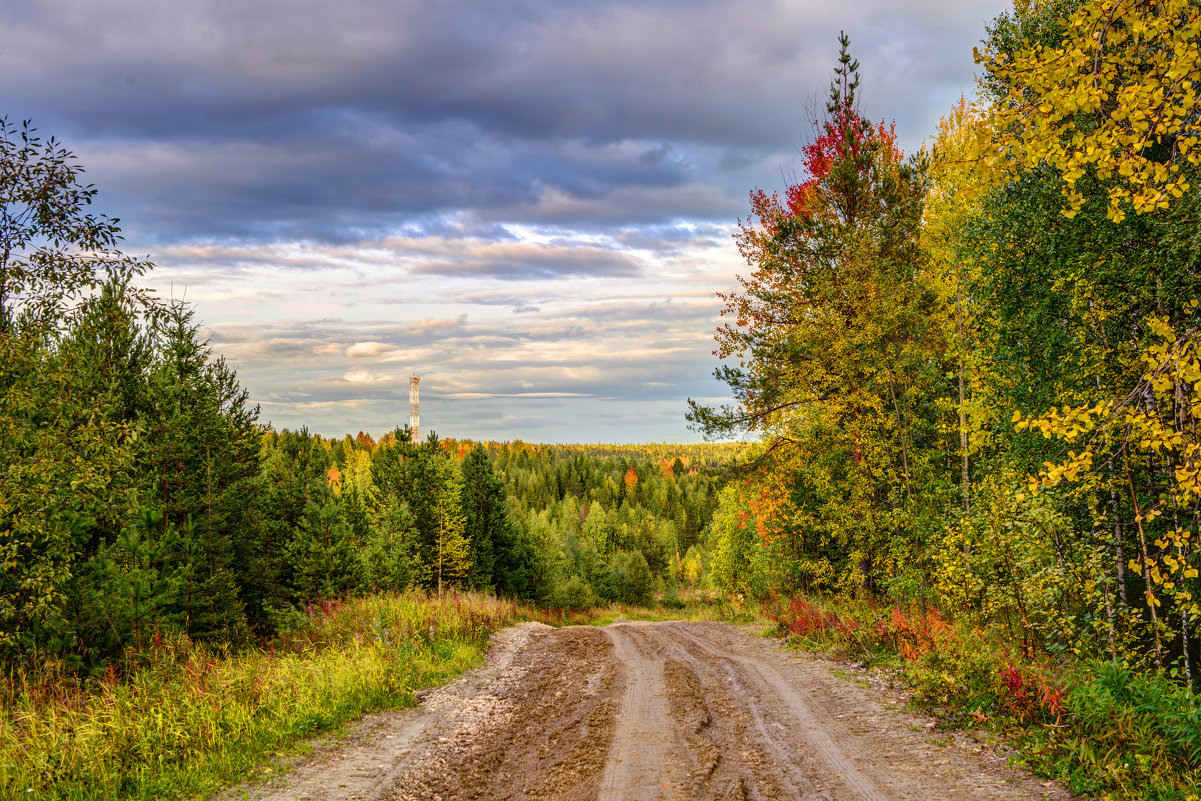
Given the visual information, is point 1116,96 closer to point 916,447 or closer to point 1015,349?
point 1015,349

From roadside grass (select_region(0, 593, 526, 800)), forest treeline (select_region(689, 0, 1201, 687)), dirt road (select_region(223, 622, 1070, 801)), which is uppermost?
forest treeline (select_region(689, 0, 1201, 687))

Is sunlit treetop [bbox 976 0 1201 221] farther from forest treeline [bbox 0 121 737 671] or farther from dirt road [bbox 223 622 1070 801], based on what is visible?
forest treeline [bbox 0 121 737 671]

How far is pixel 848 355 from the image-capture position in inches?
672

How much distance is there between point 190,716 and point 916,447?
673 inches

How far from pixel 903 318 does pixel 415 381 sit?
97.5 metres

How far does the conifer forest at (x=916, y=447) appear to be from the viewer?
530cm

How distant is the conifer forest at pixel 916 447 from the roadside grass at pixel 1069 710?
4cm

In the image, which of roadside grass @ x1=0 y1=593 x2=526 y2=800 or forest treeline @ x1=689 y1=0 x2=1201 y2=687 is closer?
forest treeline @ x1=689 y1=0 x2=1201 y2=687

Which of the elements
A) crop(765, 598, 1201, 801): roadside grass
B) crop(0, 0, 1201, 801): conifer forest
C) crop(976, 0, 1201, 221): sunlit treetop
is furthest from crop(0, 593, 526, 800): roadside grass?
crop(976, 0, 1201, 221): sunlit treetop

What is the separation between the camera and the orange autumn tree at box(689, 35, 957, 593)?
650 inches

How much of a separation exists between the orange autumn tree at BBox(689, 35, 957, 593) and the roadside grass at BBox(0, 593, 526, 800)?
10.6m

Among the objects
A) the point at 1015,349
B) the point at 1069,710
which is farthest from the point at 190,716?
the point at 1015,349

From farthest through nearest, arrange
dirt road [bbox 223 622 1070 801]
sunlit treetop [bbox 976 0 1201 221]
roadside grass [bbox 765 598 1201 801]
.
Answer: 1. dirt road [bbox 223 622 1070 801]
2. roadside grass [bbox 765 598 1201 801]
3. sunlit treetop [bbox 976 0 1201 221]

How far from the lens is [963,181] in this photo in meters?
16.1
